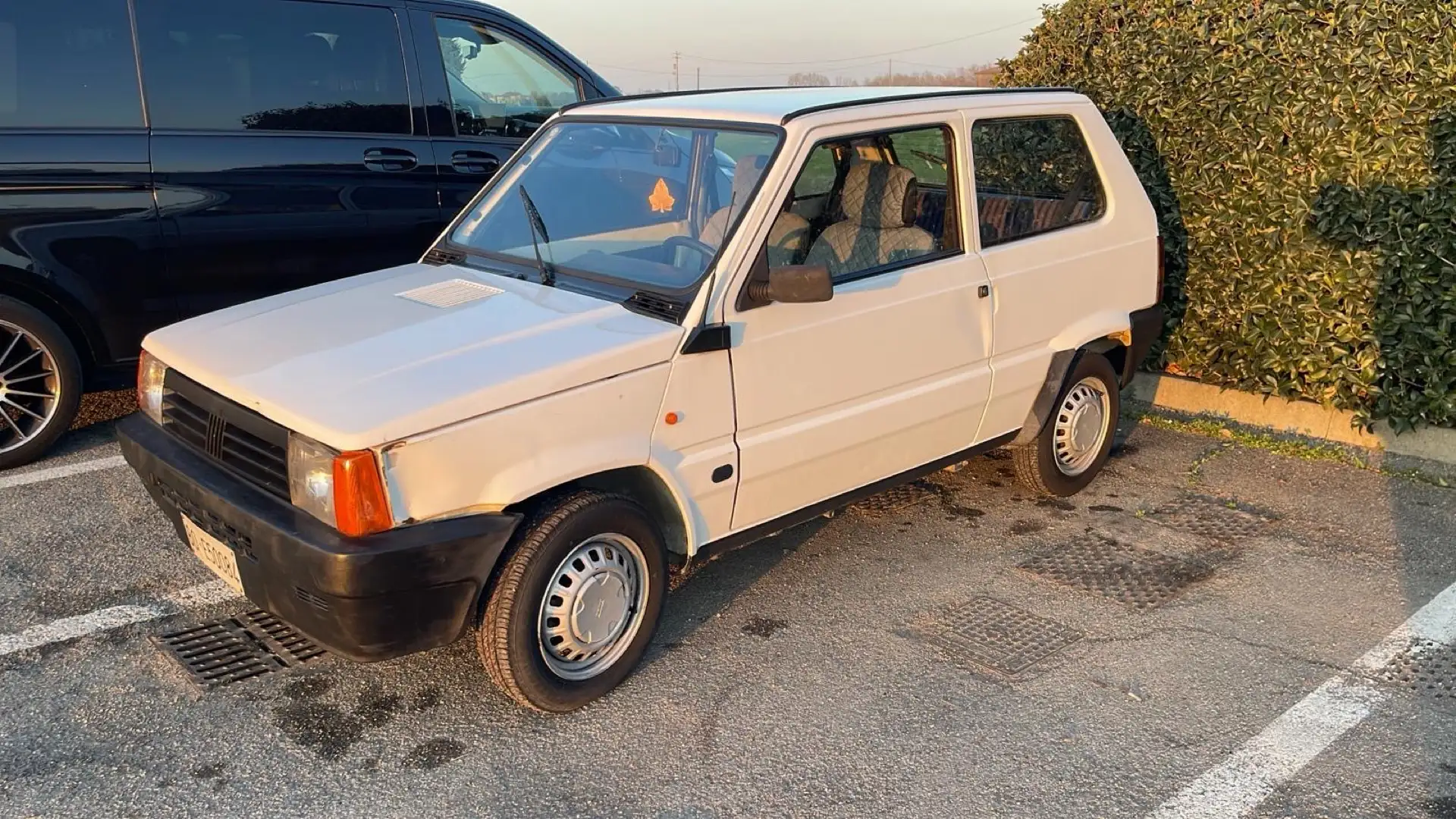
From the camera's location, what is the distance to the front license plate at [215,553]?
10.9 ft

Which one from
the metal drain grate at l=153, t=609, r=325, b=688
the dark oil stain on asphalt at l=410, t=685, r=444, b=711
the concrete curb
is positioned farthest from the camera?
the concrete curb

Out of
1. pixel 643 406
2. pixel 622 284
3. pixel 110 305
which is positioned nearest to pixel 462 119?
pixel 110 305

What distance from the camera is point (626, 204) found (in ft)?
13.4

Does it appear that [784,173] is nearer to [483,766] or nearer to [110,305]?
[483,766]

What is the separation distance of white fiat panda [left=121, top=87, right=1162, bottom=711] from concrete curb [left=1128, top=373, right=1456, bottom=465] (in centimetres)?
186

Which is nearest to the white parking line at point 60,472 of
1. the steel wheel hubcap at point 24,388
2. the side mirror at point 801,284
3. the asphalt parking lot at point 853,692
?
the asphalt parking lot at point 853,692

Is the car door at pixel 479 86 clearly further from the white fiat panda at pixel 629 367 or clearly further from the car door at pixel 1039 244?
the car door at pixel 1039 244

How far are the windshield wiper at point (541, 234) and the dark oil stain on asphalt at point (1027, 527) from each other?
7.42 ft

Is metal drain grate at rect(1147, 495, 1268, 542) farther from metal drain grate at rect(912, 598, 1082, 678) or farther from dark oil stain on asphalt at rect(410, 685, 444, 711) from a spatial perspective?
dark oil stain on asphalt at rect(410, 685, 444, 711)

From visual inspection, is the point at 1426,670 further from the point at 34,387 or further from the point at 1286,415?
the point at 34,387

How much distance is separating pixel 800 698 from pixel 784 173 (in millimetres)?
1665

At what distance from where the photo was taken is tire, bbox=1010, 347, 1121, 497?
5086 mm

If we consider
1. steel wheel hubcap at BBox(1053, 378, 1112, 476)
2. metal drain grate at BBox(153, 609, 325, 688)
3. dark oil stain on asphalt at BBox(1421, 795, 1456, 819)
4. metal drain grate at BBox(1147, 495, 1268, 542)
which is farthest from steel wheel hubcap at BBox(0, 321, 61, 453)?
dark oil stain on asphalt at BBox(1421, 795, 1456, 819)

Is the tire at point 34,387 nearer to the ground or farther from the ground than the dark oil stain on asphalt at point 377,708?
→ farther from the ground
